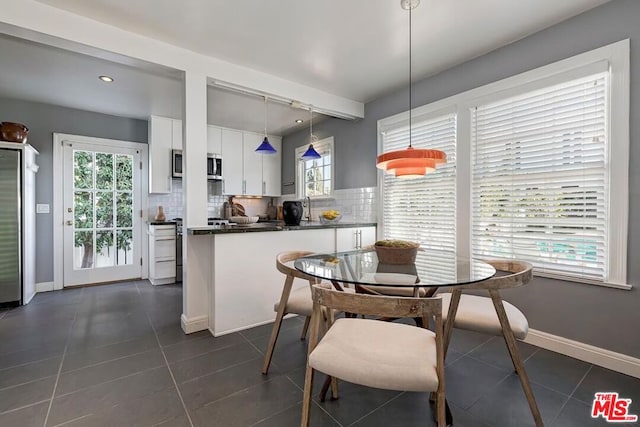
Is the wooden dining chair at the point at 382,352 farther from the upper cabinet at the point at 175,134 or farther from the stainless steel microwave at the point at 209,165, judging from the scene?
the upper cabinet at the point at 175,134

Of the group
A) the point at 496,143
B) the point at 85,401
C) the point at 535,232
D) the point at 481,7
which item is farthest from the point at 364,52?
the point at 85,401

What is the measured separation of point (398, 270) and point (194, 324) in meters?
1.89

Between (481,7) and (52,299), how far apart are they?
520 cm

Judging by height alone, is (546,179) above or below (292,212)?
above

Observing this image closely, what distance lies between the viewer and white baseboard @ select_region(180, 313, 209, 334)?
2.51 meters

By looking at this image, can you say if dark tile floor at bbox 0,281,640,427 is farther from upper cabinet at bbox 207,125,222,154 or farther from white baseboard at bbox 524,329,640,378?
upper cabinet at bbox 207,125,222,154

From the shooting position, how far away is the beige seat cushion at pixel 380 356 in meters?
1.07

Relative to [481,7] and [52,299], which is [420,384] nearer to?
[481,7]

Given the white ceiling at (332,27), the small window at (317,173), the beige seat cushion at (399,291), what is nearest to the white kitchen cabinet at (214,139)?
the small window at (317,173)

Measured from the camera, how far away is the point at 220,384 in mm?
1764

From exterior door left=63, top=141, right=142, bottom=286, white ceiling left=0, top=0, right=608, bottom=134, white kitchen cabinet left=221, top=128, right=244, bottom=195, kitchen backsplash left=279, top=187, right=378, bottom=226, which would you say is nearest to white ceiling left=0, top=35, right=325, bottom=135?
white ceiling left=0, top=0, right=608, bottom=134

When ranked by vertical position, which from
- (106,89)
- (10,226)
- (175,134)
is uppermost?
(106,89)

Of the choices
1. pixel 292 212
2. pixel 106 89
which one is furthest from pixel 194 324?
pixel 106 89

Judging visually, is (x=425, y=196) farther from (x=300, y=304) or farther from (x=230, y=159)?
(x=230, y=159)
